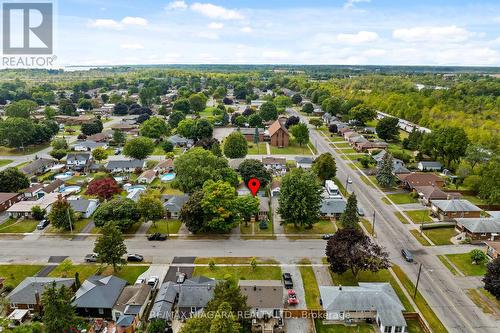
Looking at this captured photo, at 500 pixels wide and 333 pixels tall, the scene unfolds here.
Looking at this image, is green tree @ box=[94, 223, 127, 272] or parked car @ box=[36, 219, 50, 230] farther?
parked car @ box=[36, 219, 50, 230]

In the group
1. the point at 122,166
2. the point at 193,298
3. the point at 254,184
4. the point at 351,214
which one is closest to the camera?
the point at 193,298

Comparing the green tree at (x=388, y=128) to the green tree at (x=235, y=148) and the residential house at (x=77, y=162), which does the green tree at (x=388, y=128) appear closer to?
the green tree at (x=235, y=148)

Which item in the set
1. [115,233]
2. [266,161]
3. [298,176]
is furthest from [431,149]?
[115,233]

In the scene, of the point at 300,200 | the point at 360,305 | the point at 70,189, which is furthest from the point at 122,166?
the point at 360,305

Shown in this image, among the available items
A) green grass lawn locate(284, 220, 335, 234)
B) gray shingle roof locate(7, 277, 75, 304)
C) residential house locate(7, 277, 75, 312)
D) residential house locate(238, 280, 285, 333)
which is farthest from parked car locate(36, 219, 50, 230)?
green grass lawn locate(284, 220, 335, 234)

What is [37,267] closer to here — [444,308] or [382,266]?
[382,266]

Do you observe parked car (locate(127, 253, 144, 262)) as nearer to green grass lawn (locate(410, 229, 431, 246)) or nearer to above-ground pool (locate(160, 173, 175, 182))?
above-ground pool (locate(160, 173, 175, 182))

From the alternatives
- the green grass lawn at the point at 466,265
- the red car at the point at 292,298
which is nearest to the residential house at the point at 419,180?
the green grass lawn at the point at 466,265

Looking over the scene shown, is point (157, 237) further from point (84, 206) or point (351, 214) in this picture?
point (351, 214)
